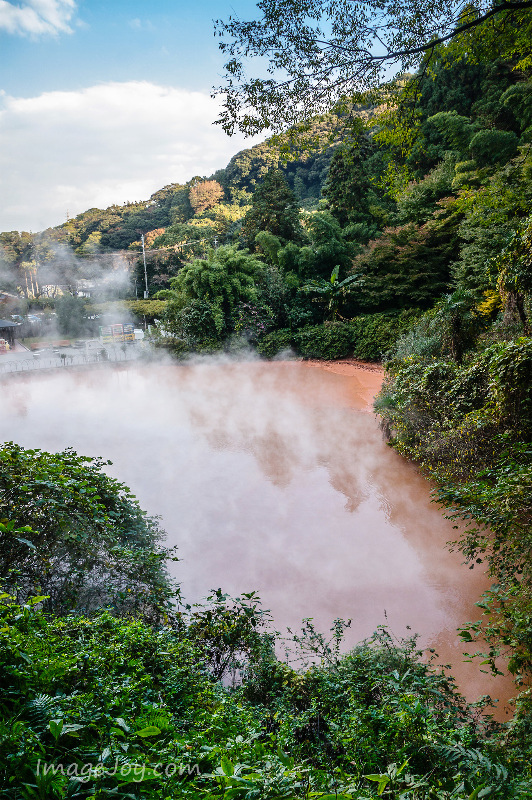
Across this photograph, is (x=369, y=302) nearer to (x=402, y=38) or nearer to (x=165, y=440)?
(x=165, y=440)

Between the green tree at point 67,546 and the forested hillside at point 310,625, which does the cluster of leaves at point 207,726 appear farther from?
the green tree at point 67,546

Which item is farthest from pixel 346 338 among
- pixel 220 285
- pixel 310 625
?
pixel 310 625

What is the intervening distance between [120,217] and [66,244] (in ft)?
22.8

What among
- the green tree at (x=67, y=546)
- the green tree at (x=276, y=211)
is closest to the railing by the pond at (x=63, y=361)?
the green tree at (x=276, y=211)

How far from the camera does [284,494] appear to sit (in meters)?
6.36

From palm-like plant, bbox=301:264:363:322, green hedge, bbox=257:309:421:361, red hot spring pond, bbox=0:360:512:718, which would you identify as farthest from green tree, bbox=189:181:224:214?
red hot spring pond, bbox=0:360:512:718

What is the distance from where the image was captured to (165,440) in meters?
8.19

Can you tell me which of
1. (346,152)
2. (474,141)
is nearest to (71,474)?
(346,152)

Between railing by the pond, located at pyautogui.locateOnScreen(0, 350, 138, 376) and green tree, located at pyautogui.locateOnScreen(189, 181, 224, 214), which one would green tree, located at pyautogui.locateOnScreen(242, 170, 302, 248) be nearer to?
railing by the pond, located at pyautogui.locateOnScreen(0, 350, 138, 376)

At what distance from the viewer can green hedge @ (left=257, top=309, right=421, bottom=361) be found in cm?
1375

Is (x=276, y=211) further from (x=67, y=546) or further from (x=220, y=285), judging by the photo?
(x=67, y=546)

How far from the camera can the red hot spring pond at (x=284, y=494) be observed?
423cm

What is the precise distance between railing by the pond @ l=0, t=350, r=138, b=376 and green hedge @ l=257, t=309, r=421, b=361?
5146 millimetres

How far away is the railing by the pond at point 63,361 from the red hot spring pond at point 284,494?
83.2 inches
